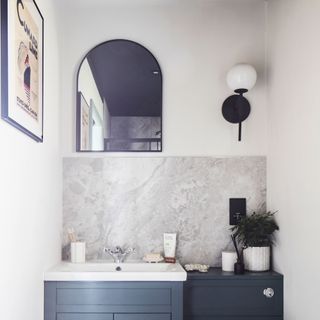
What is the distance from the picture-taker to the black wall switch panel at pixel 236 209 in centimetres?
300

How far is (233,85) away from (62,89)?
1.06 m

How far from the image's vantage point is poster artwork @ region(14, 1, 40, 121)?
1981 mm

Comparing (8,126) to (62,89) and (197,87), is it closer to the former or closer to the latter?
(62,89)

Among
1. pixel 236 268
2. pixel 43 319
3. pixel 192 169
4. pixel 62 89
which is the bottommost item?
pixel 43 319

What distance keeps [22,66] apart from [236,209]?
1587 mm

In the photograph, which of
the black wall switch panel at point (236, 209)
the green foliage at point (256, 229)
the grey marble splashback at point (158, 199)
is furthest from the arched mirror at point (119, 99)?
the green foliage at point (256, 229)

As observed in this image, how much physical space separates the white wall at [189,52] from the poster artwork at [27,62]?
75 centimetres

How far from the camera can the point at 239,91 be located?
2.93 m

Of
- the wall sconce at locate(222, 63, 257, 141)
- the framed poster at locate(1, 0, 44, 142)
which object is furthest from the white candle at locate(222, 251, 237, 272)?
the framed poster at locate(1, 0, 44, 142)

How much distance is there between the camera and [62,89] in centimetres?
306

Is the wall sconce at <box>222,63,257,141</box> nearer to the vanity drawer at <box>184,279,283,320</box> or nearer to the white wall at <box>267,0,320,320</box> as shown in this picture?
the white wall at <box>267,0,320,320</box>

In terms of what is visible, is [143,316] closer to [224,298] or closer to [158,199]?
[224,298]

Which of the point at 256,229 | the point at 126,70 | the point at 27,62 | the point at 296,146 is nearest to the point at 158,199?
the point at 256,229

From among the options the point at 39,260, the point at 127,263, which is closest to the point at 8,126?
the point at 39,260
